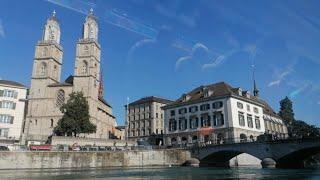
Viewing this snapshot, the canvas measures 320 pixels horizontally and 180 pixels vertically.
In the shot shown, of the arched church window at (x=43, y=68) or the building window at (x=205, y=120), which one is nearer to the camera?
the building window at (x=205, y=120)

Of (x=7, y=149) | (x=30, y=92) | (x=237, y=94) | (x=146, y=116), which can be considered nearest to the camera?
(x=7, y=149)

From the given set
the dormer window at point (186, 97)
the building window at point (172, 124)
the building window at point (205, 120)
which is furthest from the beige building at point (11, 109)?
the building window at point (205, 120)

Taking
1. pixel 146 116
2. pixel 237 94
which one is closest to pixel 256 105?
pixel 237 94

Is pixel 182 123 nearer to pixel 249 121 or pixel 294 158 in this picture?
pixel 249 121

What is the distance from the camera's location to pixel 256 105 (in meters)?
91.4

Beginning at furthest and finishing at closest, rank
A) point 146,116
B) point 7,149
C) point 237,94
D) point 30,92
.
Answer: point 146,116 < point 30,92 < point 237,94 < point 7,149

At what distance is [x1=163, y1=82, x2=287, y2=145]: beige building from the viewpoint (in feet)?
270

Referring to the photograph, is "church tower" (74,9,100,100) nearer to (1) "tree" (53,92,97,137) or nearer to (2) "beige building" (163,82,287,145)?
(1) "tree" (53,92,97,137)

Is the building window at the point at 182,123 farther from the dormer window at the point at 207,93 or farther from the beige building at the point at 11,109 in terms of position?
the beige building at the point at 11,109

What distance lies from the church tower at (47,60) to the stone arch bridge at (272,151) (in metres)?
55.1

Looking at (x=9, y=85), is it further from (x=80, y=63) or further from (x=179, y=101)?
(x=179, y=101)

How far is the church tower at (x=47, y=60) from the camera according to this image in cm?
10656

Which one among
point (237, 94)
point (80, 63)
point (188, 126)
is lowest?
point (188, 126)

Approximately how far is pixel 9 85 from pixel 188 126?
47.7 m
